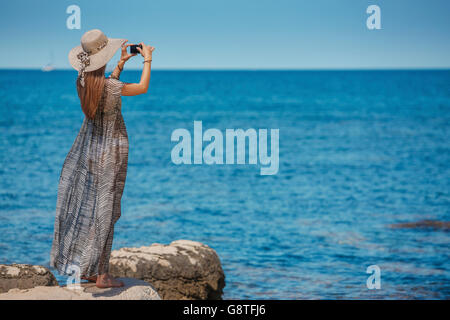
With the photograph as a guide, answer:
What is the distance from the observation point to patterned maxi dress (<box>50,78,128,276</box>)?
6.30m

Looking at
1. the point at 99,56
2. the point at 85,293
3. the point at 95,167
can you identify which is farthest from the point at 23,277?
the point at 99,56

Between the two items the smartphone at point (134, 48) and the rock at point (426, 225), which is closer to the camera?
the smartphone at point (134, 48)

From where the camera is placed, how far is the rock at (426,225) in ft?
54.2

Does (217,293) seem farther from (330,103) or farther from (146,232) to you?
(330,103)

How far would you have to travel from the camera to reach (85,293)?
6320mm

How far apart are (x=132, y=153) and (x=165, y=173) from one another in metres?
5.95

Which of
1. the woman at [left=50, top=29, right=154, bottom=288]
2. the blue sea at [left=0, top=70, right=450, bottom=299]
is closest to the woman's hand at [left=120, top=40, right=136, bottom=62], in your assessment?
the woman at [left=50, top=29, right=154, bottom=288]

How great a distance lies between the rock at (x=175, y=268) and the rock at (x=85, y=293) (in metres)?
2.35

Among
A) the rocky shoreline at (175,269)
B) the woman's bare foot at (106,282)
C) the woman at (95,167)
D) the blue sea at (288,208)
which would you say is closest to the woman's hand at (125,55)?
the woman at (95,167)

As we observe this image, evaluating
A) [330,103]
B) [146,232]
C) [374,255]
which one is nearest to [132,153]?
[146,232]

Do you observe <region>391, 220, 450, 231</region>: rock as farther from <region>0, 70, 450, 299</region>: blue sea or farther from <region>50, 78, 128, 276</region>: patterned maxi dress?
<region>50, 78, 128, 276</region>: patterned maxi dress

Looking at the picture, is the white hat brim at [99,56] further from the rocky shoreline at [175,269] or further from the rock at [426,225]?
the rock at [426,225]
